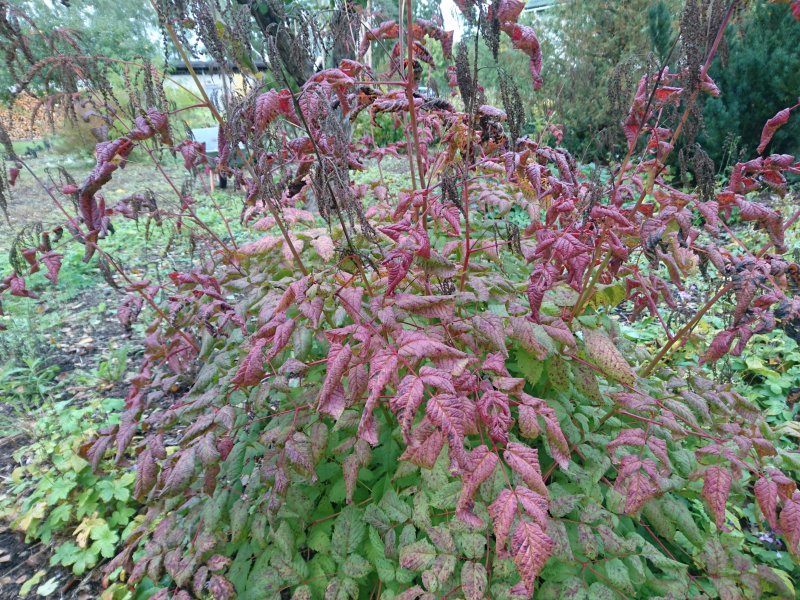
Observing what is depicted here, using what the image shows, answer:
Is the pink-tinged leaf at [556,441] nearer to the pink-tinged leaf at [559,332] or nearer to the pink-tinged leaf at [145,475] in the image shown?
the pink-tinged leaf at [559,332]

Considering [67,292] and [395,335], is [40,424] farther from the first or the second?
[395,335]

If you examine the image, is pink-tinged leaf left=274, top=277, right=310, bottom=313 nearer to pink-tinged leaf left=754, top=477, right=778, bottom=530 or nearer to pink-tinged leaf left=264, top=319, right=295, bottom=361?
pink-tinged leaf left=264, top=319, right=295, bottom=361

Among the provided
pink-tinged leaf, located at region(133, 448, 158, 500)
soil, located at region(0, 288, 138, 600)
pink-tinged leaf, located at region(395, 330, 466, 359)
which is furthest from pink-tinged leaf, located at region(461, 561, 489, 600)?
soil, located at region(0, 288, 138, 600)

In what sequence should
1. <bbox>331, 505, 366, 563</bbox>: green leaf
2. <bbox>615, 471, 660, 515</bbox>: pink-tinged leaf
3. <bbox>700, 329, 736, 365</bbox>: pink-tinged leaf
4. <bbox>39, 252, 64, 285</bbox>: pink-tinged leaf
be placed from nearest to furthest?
1. <bbox>615, 471, 660, 515</bbox>: pink-tinged leaf
2. <bbox>331, 505, 366, 563</bbox>: green leaf
3. <bbox>700, 329, 736, 365</bbox>: pink-tinged leaf
4. <bbox>39, 252, 64, 285</bbox>: pink-tinged leaf

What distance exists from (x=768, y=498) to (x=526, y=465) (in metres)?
0.60

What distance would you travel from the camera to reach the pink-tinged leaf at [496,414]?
0.97 metres

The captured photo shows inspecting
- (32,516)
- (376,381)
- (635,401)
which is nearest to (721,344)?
(635,401)

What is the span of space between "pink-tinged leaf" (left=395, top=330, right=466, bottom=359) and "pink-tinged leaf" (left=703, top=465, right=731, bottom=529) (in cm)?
66

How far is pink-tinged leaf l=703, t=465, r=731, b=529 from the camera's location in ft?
3.45

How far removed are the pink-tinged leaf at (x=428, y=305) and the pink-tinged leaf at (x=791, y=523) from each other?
2.98ft

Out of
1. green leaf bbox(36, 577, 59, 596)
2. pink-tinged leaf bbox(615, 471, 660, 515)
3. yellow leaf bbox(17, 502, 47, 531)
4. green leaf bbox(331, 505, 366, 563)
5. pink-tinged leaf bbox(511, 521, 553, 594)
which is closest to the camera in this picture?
pink-tinged leaf bbox(511, 521, 553, 594)

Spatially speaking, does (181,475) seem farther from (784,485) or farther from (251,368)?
(784,485)

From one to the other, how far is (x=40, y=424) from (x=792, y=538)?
3187mm

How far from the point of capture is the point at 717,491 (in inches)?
41.4
